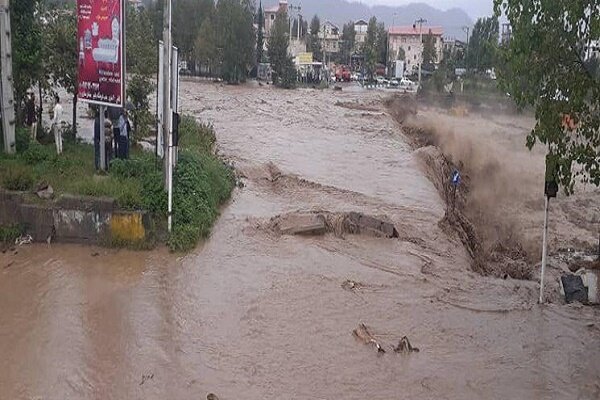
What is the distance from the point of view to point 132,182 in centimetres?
1383

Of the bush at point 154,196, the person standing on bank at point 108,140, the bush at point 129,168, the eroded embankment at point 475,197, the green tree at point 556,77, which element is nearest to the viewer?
the green tree at point 556,77

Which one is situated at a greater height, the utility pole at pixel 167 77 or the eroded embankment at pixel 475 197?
the utility pole at pixel 167 77

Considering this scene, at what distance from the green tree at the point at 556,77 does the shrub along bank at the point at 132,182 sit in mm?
7007

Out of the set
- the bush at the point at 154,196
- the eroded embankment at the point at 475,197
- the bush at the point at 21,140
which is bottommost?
the eroded embankment at the point at 475,197

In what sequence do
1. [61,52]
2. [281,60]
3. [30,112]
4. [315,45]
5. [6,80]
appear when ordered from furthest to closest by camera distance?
1. [315,45]
2. [281,60]
3. [30,112]
4. [61,52]
5. [6,80]

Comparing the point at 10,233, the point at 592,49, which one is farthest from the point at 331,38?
the point at 592,49

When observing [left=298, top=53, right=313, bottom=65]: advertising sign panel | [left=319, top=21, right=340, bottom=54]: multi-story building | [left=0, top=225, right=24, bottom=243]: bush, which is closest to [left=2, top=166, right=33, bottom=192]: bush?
[left=0, top=225, right=24, bottom=243]: bush

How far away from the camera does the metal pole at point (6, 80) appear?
14195 mm

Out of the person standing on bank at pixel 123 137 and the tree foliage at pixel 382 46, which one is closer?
the person standing on bank at pixel 123 137

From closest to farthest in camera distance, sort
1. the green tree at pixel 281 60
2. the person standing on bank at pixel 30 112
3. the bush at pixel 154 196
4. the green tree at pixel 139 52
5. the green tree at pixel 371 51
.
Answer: the bush at pixel 154 196 < the person standing on bank at pixel 30 112 < the green tree at pixel 139 52 < the green tree at pixel 281 60 < the green tree at pixel 371 51

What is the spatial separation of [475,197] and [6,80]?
16.0 metres

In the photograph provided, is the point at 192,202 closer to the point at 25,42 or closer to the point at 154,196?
the point at 154,196

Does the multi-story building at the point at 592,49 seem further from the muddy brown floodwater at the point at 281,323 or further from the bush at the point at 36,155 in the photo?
the bush at the point at 36,155

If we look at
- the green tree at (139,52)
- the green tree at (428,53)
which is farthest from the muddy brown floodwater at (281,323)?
the green tree at (428,53)
